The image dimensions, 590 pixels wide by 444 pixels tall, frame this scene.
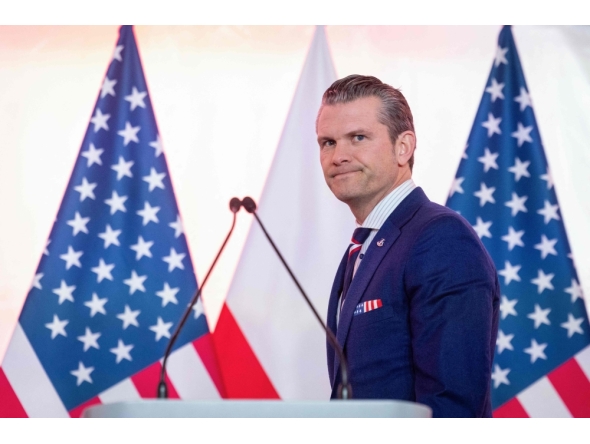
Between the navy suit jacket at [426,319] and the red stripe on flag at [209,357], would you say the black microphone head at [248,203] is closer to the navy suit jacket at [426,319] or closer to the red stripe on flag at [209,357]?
the navy suit jacket at [426,319]

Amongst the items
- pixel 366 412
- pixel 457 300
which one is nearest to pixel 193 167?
pixel 457 300

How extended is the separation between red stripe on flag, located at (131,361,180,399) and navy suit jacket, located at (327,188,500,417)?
1.36 m

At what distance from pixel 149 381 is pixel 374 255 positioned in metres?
1.55

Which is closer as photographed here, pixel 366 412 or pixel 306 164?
pixel 366 412

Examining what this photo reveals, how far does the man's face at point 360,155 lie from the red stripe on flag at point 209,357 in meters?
1.23

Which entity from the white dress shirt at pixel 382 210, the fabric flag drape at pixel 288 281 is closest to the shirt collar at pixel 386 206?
the white dress shirt at pixel 382 210

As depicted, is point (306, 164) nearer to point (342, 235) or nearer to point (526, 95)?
point (342, 235)

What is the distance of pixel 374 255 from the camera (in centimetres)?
214

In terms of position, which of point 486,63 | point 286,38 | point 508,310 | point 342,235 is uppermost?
point 286,38

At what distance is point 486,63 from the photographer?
356 centimetres

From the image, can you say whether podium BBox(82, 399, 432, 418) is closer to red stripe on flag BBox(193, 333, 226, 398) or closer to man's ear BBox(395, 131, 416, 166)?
man's ear BBox(395, 131, 416, 166)

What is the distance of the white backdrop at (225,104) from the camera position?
3.43m

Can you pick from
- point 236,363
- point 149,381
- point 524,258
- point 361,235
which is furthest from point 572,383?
point 149,381

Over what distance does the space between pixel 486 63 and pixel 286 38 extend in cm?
88
